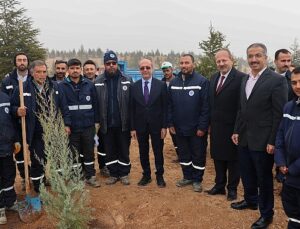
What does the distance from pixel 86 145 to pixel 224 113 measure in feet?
8.55

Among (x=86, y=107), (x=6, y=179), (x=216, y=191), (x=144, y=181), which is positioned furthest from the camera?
(x=144, y=181)

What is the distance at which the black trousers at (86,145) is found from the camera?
6090 millimetres

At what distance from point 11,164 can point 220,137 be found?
3.43 metres

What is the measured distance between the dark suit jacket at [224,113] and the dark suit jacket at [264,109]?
2.00ft

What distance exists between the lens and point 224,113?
538 centimetres

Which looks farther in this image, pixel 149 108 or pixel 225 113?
pixel 149 108

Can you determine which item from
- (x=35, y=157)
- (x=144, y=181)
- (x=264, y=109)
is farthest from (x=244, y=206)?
(x=35, y=157)

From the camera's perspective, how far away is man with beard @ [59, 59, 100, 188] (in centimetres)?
598

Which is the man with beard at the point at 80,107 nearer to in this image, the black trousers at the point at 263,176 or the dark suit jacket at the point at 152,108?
the dark suit jacket at the point at 152,108

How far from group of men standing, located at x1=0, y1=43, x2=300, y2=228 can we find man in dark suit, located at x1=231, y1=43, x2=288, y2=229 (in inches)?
0.5

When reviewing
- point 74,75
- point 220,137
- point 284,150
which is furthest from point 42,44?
point 284,150

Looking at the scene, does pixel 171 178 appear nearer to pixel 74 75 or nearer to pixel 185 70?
pixel 185 70

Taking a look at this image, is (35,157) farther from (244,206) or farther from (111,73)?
(244,206)

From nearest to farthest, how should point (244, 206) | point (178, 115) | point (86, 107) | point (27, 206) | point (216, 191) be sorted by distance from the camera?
point (244, 206) < point (27, 206) < point (216, 191) < point (178, 115) < point (86, 107)
